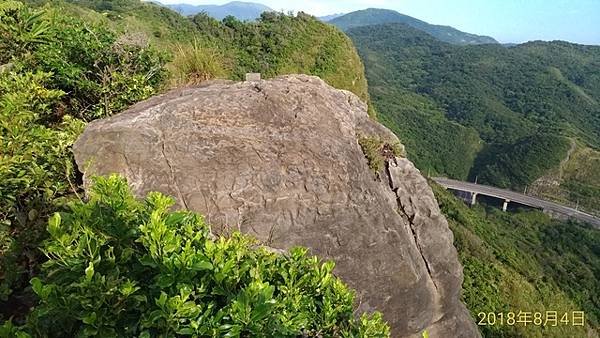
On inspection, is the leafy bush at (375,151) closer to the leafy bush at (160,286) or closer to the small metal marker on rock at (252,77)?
the small metal marker on rock at (252,77)

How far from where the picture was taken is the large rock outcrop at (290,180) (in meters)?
4.34

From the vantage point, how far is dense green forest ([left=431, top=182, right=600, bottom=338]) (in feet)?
66.7

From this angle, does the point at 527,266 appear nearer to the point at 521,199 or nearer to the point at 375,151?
the point at 375,151

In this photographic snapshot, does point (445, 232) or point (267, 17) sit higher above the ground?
point (267, 17)

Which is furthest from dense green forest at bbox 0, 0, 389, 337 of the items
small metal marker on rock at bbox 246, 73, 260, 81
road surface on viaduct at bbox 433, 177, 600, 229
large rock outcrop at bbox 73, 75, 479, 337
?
road surface on viaduct at bbox 433, 177, 600, 229

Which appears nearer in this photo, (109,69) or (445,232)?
(109,69)

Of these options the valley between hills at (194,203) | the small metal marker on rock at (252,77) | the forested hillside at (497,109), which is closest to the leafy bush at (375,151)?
the valley between hills at (194,203)

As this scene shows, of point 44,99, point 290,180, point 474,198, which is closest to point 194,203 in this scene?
point 290,180

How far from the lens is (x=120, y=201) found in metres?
2.34

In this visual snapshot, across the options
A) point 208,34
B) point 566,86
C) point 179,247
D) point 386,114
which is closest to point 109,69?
point 179,247

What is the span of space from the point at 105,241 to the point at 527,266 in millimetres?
40504

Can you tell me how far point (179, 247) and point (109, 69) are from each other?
389 cm

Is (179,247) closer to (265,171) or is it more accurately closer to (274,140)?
(265,171)

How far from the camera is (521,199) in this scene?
69.8 meters
